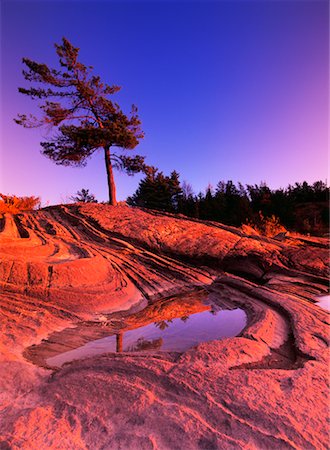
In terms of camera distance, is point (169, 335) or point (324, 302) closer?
point (169, 335)

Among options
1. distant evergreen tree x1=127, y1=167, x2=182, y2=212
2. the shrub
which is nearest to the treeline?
distant evergreen tree x1=127, y1=167, x2=182, y2=212

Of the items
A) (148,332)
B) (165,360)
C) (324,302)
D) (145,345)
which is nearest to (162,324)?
(148,332)

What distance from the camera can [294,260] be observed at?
6.83m

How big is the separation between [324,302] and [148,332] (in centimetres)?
319

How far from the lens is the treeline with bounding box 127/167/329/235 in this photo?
53.3 ft

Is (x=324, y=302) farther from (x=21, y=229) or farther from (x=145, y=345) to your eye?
(x=21, y=229)

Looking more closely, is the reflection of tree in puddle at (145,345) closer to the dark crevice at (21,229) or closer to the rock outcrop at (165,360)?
the rock outcrop at (165,360)

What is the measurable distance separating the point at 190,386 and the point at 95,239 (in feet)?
23.4

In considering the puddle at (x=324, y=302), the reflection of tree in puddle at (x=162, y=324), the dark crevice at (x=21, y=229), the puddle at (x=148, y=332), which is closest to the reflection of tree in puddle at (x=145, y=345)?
the puddle at (x=148, y=332)

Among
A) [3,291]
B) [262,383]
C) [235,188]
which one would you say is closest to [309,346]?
[262,383]

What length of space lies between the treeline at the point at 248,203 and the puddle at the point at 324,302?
9.08m

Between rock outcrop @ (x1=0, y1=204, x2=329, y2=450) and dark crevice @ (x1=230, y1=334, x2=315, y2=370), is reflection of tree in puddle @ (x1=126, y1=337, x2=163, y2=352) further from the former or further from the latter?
dark crevice @ (x1=230, y1=334, x2=315, y2=370)

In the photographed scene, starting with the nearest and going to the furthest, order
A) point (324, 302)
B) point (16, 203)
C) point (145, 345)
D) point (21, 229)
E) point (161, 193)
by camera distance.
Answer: point (145, 345), point (324, 302), point (21, 229), point (16, 203), point (161, 193)

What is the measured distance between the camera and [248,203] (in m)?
17.5
